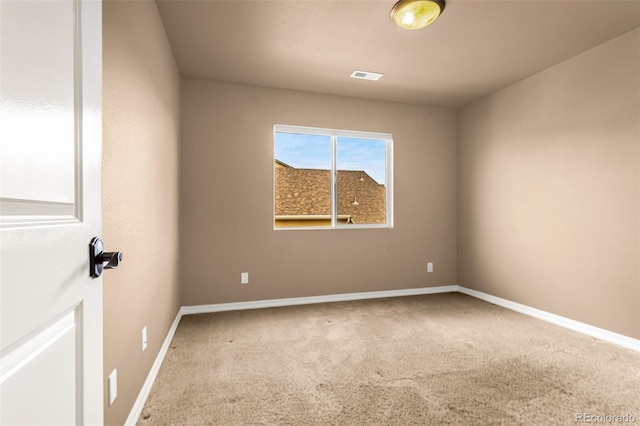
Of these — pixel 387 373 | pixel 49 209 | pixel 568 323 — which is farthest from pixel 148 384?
pixel 568 323

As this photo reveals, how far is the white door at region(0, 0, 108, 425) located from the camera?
19.2 inches

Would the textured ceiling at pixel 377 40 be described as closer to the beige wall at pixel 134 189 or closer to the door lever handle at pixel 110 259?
the beige wall at pixel 134 189

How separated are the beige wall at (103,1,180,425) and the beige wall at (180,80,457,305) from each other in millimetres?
852

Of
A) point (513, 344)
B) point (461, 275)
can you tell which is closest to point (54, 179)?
point (513, 344)

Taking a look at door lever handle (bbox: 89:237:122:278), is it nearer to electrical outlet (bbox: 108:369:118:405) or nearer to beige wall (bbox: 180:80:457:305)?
electrical outlet (bbox: 108:369:118:405)

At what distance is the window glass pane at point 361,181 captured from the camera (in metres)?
4.07

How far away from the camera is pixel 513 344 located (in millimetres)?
2641

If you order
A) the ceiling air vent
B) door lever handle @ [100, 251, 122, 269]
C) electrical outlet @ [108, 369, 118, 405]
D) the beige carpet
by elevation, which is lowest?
the beige carpet

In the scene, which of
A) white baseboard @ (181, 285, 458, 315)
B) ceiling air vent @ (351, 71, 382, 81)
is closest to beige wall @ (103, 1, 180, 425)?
white baseboard @ (181, 285, 458, 315)

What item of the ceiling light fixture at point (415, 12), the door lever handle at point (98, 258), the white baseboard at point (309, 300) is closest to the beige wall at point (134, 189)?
the door lever handle at point (98, 258)

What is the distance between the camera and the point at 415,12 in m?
2.22

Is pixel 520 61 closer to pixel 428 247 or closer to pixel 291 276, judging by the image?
pixel 428 247

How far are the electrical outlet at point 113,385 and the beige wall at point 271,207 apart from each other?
6.82ft

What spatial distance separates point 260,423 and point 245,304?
6.68ft
